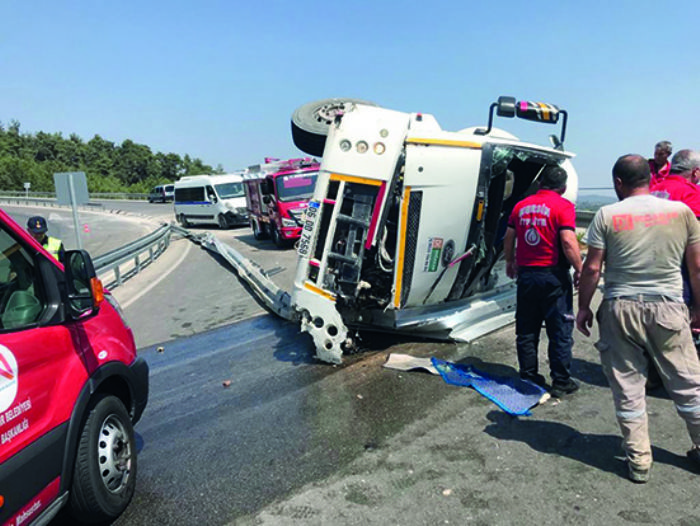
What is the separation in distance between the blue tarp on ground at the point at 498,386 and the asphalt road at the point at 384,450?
10cm

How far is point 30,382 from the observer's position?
2357 millimetres

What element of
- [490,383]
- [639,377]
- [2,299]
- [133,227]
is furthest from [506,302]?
[133,227]

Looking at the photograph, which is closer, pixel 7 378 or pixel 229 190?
pixel 7 378

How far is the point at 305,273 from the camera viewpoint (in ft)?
16.6

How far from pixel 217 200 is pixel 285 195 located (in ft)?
29.2

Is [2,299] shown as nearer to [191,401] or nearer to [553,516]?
[191,401]

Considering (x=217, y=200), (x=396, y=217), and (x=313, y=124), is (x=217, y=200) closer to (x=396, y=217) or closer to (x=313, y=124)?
(x=313, y=124)

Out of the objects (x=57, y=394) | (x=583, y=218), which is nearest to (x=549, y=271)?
(x=57, y=394)

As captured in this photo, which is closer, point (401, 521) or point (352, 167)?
point (401, 521)

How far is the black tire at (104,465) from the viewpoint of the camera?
8.86 feet

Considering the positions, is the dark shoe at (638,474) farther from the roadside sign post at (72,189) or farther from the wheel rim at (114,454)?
the roadside sign post at (72,189)

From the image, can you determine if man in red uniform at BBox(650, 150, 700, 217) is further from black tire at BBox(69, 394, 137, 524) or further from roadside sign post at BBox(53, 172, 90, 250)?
roadside sign post at BBox(53, 172, 90, 250)

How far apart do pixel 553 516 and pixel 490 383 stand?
1.82 meters

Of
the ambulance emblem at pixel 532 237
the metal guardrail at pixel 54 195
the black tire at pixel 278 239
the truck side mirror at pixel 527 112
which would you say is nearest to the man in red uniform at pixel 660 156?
the truck side mirror at pixel 527 112
